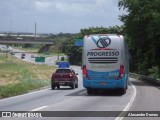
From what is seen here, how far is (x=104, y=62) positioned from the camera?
30625 millimetres

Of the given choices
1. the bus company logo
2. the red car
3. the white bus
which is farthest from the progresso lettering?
the red car

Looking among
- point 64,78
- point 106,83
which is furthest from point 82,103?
point 64,78

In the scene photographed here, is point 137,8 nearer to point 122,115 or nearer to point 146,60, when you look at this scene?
point 146,60

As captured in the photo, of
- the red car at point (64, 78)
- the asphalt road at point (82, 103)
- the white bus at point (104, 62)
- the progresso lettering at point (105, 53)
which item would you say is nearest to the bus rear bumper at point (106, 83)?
the white bus at point (104, 62)

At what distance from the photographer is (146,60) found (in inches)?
2446

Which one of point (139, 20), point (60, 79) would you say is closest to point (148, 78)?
point (139, 20)

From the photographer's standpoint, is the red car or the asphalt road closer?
the asphalt road

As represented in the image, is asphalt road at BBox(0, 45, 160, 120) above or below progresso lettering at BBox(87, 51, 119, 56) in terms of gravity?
below

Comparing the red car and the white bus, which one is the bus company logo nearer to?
the white bus

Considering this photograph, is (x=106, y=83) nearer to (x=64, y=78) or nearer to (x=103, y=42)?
(x=103, y=42)

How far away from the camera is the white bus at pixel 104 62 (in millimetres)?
30516

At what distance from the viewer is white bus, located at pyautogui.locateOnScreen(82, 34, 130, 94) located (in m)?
30.5

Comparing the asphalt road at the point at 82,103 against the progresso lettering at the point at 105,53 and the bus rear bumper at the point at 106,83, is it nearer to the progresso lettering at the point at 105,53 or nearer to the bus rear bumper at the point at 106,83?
the bus rear bumper at the point at 106,83

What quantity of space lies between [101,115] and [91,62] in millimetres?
12996
